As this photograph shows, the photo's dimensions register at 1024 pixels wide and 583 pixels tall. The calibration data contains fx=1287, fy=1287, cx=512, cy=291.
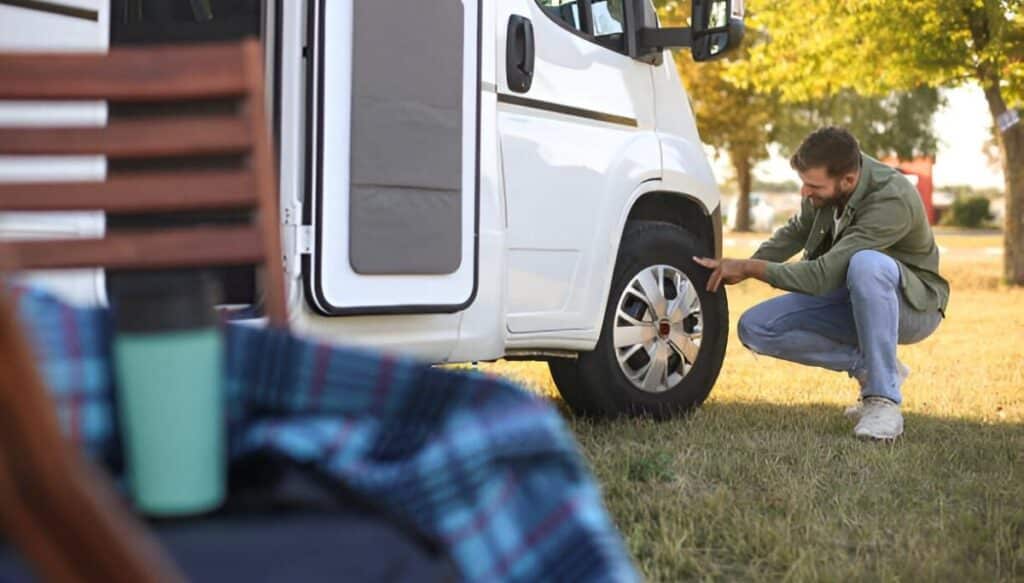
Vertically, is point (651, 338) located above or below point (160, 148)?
below

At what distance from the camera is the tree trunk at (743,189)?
3499cm

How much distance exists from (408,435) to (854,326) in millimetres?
4179

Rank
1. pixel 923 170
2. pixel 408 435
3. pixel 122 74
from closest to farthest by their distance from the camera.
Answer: pixel 408 435 → pixel 122 74 → pixel 923 170

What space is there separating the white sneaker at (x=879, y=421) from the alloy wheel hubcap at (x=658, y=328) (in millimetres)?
716

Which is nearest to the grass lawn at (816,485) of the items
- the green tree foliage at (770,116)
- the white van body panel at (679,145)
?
the white van body panel at (679,145)

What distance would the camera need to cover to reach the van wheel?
16.2ft

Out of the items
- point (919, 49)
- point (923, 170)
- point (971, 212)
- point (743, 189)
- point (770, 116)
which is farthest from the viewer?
point (971, 212)

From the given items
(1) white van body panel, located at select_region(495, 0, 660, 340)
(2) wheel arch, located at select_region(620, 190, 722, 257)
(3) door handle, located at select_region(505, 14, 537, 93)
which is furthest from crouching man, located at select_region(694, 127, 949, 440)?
(3) door handle, located at select_region(505, 14, 537, 93)

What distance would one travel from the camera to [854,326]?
17.3ft

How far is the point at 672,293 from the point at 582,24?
1126 millimetres

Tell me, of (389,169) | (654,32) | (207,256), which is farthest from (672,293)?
(207,256)

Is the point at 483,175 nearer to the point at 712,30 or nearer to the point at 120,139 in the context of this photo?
the point at 712,30

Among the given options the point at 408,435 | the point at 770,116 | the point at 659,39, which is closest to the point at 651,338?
the point at 659,39

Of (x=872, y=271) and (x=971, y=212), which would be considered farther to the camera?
(x=971, y=212)
